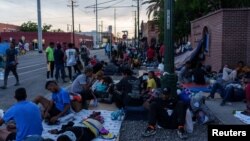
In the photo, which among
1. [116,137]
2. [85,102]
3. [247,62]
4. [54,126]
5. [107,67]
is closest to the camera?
[116,137]

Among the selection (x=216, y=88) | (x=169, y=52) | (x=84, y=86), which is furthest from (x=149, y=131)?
(x=216, y=88)

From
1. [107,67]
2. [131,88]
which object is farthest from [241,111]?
[107,67]

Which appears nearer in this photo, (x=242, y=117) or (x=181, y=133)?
(x=181, y=133)

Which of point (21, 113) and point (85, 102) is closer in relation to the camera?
point (21, 113)

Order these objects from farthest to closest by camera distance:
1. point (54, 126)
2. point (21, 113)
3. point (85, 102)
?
point (85, 102) → point (54, 126) → point (21, 113)

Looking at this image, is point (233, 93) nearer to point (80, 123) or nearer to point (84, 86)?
point (84, 86)

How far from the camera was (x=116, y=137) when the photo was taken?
9.11m

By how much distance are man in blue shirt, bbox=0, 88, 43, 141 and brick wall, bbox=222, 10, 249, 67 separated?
507 inches

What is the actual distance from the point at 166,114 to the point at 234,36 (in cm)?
1001

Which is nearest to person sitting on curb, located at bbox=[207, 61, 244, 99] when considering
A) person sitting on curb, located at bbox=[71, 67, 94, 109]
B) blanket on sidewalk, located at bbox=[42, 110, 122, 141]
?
person sitting on curb, located at bbox=[71, 67, 94, 109]

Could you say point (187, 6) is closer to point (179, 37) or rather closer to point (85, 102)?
point (179, 37)

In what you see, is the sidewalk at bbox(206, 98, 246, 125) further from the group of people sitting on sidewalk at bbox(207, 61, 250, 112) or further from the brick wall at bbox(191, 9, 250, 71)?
the brick wall at bbox(191, 9, 250, 71)

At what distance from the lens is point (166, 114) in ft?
31.4

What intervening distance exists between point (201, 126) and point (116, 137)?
2.19 metres
